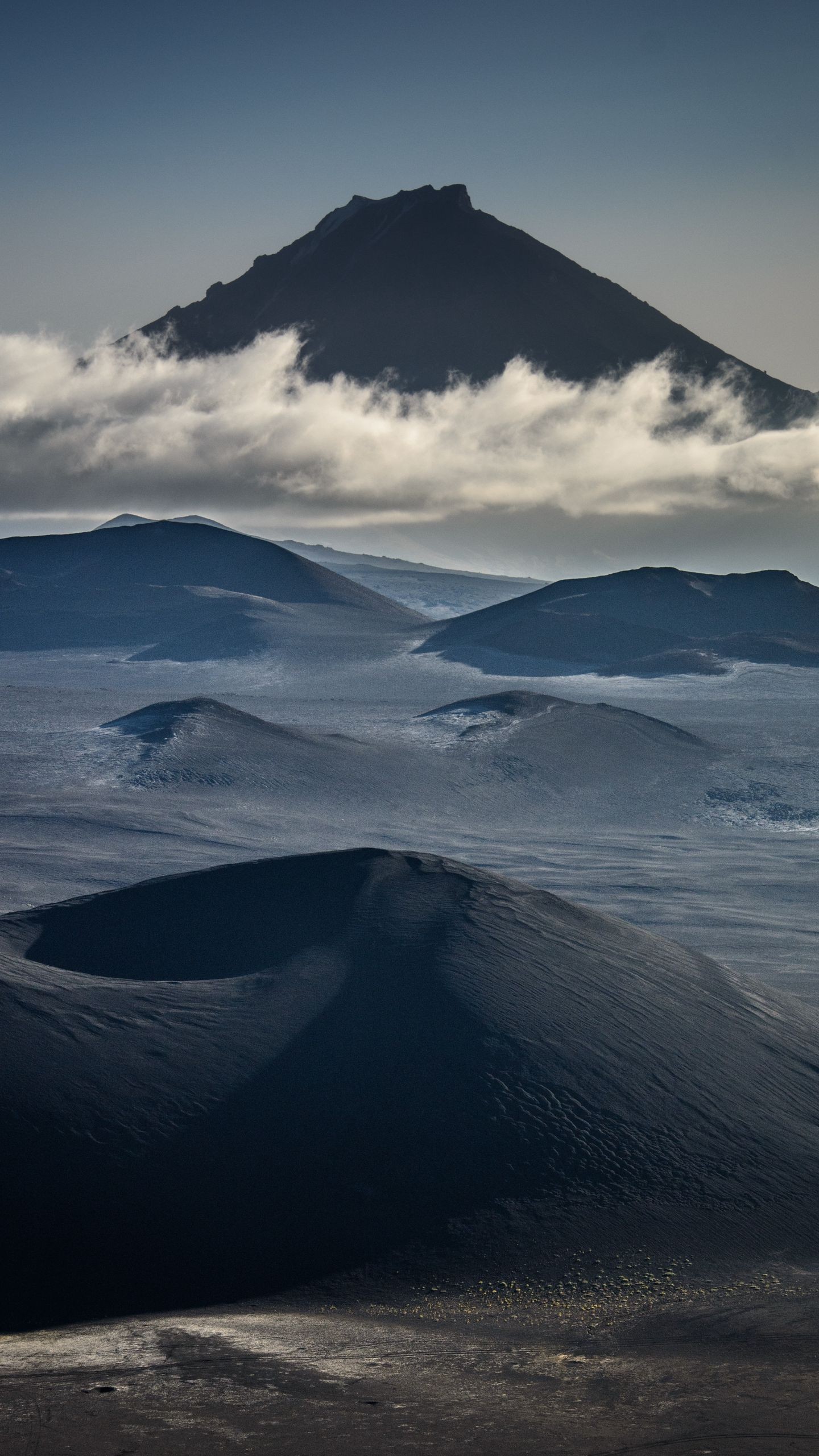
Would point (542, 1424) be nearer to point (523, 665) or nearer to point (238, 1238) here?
point (238, 1238)

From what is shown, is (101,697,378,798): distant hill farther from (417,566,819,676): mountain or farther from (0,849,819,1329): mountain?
(417,566,819,676): mountain

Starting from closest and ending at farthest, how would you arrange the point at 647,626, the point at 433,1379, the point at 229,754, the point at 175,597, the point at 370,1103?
the point at 433,1379
the point at 370,1103
the point at 229,754
the point at 647,626
the point at 175,597

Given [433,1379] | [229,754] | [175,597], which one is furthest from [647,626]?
[433,1379]

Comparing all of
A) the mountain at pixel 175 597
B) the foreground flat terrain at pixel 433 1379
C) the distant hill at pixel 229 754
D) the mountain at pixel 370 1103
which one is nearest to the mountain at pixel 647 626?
the mountain at pixel 175 597

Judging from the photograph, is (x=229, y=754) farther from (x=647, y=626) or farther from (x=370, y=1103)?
(x=647, y=626)

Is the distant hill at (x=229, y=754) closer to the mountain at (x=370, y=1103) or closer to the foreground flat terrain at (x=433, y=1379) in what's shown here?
the mountain at (x=370, y=1103)

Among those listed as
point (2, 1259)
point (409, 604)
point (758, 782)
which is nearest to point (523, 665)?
point (758, 782)

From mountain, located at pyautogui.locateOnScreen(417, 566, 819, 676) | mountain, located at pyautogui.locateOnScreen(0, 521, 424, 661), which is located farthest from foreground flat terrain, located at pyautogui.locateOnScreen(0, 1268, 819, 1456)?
mountain, located at pyautogui.locateOnScreen(0, 521, 424, 661)
